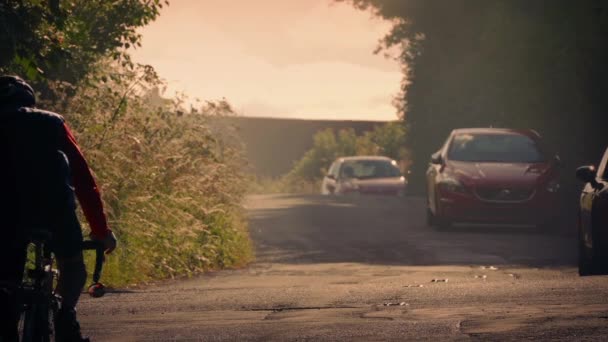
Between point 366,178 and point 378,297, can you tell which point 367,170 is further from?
point 378,297

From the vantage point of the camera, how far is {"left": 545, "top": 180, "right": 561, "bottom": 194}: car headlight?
74.5 ft

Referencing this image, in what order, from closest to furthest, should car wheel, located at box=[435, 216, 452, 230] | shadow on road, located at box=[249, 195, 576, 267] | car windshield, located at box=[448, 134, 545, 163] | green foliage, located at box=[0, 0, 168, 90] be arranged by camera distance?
green foliage, located at box=[0, 0, 168, 90] → shadow on road, located at box=[249, 195, 576, 267] → car wheel, located at box=[435, 216, 452, 230] → car windshield, located at box=[448, 134, 545, 163]

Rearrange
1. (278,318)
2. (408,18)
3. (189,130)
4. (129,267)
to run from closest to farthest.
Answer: (278,318)
(129,267)
(189,130)
(408,18)

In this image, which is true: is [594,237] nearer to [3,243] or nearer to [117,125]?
[117,125]

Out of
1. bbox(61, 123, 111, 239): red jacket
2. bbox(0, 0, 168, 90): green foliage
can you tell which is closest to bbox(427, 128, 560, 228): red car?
bbox(0, 0, 168, 90): green foliage

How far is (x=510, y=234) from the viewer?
22750 millimetres

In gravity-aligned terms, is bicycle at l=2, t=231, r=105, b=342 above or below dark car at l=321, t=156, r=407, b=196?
above

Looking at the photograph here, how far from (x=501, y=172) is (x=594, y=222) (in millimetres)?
8951

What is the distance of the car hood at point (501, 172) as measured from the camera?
74.1ft

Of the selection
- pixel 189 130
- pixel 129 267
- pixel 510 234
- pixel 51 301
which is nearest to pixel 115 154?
pixel 129 267

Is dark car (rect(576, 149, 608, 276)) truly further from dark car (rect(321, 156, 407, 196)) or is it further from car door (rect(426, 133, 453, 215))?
dark car (rect(321, 156, 407, 196))

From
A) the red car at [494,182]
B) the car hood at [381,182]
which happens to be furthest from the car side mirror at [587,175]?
the car hood at [381,182]

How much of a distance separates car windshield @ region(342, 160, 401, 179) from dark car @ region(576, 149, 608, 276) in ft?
89.1

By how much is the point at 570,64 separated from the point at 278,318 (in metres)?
15.5
